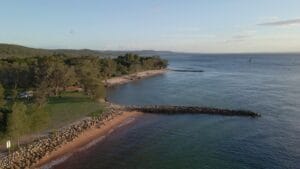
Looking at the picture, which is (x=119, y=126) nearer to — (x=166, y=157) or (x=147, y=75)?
(x=166, y=157)

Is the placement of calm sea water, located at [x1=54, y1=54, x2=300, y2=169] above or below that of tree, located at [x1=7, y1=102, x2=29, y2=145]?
below

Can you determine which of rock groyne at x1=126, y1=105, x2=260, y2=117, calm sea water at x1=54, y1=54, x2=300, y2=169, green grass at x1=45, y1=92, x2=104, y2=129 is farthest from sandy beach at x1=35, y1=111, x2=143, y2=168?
green grass at x1=45, y1=92, x2=104, y2=129

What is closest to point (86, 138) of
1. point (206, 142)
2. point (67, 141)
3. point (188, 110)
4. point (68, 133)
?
point (68, 133)

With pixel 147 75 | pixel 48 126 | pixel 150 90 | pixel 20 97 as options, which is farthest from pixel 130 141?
pixel 147 75

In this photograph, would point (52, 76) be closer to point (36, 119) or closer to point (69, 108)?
point (69, 108)

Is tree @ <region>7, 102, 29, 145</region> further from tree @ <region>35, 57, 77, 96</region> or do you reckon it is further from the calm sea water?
tree @ <region>35, 57, 77, 96</region>

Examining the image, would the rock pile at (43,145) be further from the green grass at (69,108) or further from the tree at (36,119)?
the green grass at (69,108)
